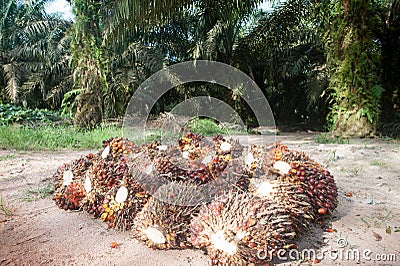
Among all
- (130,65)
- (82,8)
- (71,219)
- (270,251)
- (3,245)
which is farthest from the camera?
(130,65)

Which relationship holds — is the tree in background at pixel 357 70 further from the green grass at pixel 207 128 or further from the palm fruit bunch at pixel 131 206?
the palm fruit bunch at pixel 131 206

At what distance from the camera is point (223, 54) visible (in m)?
8.12

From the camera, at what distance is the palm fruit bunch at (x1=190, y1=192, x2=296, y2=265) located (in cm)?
131

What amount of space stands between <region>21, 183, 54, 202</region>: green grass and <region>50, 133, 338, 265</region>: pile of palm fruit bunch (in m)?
0.34

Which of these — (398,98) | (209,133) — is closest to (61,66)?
(209,133)

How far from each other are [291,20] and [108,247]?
6.30 metres

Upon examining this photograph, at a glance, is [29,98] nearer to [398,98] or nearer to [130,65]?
[130,65]

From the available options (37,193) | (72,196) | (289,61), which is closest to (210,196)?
(72,196)

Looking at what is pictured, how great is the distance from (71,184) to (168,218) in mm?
843

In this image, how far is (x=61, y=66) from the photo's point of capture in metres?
11.2

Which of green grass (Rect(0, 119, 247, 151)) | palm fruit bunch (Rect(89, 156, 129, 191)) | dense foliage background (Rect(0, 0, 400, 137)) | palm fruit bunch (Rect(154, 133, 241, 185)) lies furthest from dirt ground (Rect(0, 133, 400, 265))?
dense foliage background (Rect(0, 0, 400, 137))

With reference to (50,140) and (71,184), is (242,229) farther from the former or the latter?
(50,140)

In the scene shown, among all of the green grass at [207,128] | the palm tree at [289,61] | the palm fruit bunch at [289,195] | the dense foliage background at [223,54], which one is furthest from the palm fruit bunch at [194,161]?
the palm tree at [289,61]

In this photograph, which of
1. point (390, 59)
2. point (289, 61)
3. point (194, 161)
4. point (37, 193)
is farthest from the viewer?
point (289, 61)
